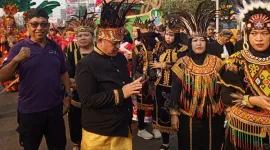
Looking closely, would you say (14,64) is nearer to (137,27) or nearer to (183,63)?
(183,63)

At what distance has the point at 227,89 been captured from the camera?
129 inches

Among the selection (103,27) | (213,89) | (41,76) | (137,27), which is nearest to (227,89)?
(213,89)

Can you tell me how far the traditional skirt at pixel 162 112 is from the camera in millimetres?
5605

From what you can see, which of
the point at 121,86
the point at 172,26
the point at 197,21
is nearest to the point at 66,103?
the point at 121,86

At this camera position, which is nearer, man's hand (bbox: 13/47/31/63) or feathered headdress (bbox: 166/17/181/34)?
man's hand (bbox: 13/47/31/63)

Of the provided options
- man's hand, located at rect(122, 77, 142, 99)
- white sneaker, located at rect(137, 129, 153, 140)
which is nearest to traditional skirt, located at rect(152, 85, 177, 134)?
white sneaker, located at rect(137, 129, 153, 140)

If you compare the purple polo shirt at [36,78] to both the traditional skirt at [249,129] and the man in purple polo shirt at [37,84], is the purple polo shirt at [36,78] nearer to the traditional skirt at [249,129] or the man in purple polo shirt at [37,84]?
the man in purple polo shirt at [37,84]

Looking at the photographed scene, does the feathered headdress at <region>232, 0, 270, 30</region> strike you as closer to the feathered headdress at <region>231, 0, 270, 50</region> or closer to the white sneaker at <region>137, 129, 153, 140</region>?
the feathered headdress at <region>231, 0, 270, 50</region>

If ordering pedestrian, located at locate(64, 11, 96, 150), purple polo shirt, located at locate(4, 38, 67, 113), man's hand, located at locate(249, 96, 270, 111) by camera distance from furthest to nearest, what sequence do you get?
pedestrian, located at locate(64, 11, 96, 150) < purple polo shirt, located at locate(4, 38, 67, 113) < man's hand, located at locate(249, 96, 270, 111)

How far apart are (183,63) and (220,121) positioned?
2.87 ft

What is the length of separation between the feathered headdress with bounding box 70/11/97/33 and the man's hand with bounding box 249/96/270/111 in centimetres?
295

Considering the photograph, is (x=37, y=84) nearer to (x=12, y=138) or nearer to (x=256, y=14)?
(x=256, y=14)

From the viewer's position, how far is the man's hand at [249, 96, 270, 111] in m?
2.85

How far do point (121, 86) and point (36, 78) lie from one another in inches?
41.7
